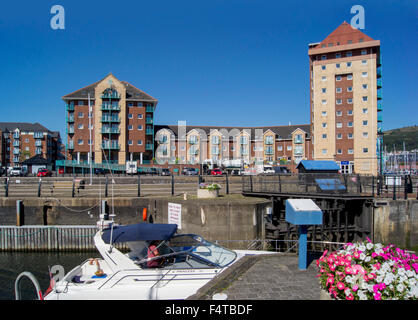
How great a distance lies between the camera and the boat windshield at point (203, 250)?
8461mm

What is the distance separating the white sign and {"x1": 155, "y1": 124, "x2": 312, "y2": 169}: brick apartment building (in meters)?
60.9

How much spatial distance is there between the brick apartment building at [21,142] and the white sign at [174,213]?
339ft

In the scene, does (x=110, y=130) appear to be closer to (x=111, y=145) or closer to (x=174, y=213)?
(x=111, y=145)

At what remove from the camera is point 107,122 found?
66.2 m

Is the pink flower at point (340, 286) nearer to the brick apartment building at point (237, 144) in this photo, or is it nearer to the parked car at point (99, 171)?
the parked car at point (99, 171)

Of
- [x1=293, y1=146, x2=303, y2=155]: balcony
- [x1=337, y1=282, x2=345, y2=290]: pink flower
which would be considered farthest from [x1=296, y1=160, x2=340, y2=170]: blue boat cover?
[x1=293, y1=146, x2=303, y2=155]: balcony

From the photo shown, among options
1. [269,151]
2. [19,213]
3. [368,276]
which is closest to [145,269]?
[368,276]

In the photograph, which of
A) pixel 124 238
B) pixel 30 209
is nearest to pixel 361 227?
pixel 124 238

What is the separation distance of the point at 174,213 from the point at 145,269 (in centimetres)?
819

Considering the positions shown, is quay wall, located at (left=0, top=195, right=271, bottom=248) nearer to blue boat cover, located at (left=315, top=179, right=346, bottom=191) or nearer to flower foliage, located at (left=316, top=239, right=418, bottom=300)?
blue boat cover, located at (left=315, top=179, right=346, bottom=191)

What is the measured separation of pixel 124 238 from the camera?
8.87 metres

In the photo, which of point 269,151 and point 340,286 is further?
point 269,151

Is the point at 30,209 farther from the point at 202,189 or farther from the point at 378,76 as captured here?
the point at 378,76

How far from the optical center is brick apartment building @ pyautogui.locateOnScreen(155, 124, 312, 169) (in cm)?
7822
